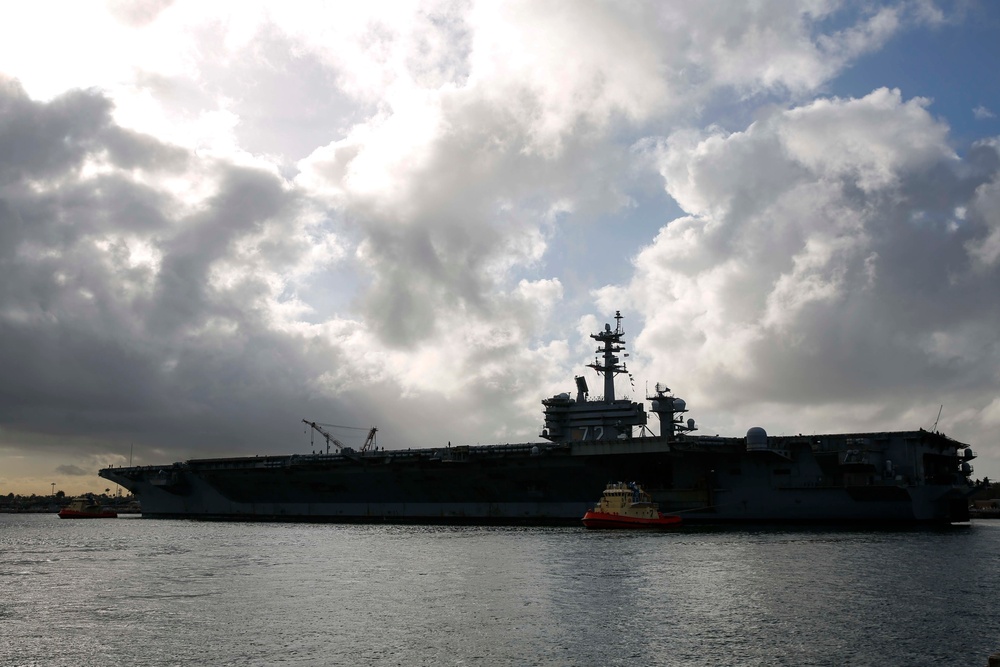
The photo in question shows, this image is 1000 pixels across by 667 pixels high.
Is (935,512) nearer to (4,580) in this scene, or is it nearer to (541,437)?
(541,437)

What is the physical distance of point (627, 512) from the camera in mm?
38219

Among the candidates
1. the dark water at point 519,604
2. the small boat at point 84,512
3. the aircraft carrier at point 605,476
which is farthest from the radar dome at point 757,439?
the small boat at point 84,512

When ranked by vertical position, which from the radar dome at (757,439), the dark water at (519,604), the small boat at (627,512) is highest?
the radar dome at (757,439)

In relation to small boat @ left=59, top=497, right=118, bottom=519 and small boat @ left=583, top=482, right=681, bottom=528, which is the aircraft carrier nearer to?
small boat @ left=583, top=482, right=681, bottom=528

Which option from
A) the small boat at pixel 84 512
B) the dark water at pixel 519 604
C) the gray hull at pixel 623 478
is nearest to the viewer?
the dark water at pixel 519 604

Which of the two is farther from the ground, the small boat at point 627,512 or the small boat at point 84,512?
the small boat at point 627,512

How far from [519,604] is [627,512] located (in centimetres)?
2117

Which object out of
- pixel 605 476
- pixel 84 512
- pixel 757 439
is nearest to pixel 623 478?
pixel 605 476

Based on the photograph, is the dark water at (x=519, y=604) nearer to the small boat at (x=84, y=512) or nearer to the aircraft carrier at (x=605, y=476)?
the aircraft carrier at (x=605, y=476)

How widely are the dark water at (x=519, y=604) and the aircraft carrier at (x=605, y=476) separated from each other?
718 centimetres

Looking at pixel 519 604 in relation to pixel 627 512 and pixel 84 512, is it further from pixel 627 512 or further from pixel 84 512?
pixel 84 512

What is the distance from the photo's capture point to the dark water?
1359cm

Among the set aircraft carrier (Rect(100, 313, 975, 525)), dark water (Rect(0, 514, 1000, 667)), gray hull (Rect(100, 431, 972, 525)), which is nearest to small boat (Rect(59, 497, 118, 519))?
aircraft carrier (Rect(100, 313, 975, 525))

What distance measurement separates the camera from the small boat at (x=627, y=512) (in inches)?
1487
